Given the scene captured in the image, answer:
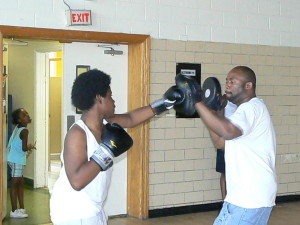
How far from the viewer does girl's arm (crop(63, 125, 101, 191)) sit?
260 centimetres

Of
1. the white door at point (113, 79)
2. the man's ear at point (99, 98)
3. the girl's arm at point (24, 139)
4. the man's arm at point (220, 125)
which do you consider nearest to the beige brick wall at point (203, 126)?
the white door at point (113, 79)

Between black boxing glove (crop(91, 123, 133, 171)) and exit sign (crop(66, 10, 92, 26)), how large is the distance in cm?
307

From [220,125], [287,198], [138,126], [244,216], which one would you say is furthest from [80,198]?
[287,198]

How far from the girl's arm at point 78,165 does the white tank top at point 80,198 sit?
8 centimetres

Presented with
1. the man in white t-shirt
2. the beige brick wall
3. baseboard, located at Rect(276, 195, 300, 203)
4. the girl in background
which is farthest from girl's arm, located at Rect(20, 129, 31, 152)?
the man in white t-shirt

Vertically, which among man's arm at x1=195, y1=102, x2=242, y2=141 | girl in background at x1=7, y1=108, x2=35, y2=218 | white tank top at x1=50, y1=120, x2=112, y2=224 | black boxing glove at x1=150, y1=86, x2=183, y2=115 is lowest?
girl in background at x1=7, y1=108, x2=35, y2=218

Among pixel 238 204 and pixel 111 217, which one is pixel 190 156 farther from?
pixel 238 204

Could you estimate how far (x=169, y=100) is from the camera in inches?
134

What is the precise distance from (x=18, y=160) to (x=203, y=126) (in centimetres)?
227

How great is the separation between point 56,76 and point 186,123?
166 inches

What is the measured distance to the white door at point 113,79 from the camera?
19.8ft

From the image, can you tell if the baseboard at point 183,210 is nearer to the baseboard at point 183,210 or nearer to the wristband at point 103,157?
the baseboard at point 183,210

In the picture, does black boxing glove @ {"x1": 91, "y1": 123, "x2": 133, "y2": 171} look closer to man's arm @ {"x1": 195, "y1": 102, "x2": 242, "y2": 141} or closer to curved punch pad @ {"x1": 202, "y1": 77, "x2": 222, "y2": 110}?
man's arm @ {"x1": 195, "y1": 102, "x2": 242, "y2": 141}

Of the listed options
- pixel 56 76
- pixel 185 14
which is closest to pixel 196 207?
pixel 185 14
